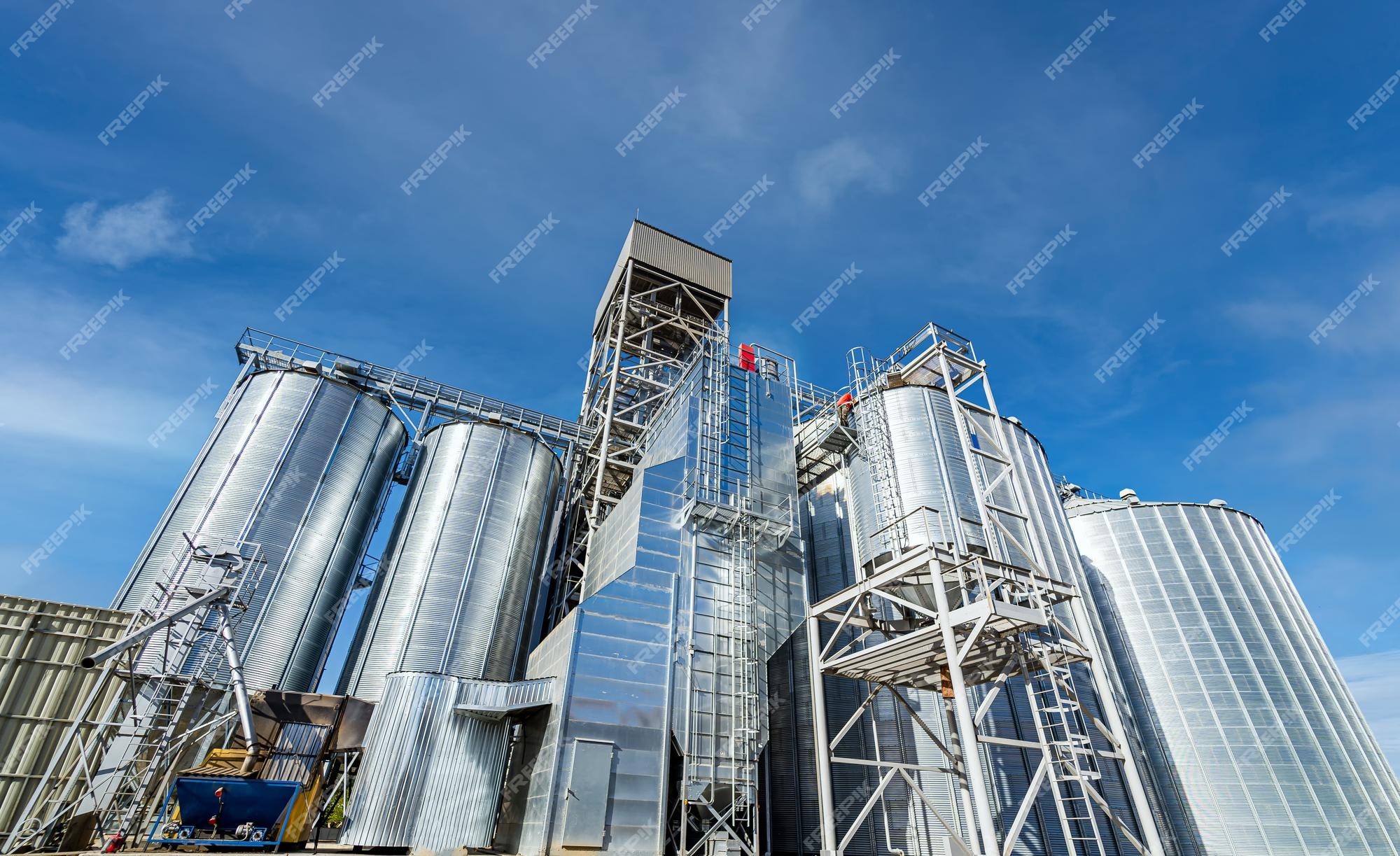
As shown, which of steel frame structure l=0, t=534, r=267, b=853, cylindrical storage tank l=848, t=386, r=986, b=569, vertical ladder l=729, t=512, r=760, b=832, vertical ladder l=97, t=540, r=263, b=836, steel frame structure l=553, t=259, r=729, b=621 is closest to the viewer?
steel frame structure l=0, t=534, r=267, b=853

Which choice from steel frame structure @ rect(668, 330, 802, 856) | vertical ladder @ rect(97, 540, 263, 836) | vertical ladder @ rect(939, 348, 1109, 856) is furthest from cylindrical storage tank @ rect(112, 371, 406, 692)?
vertical ladder @ rect(939, 348, 1109, 856)

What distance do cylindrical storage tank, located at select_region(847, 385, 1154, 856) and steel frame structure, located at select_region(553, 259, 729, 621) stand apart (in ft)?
31.7

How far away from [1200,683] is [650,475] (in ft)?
81.0

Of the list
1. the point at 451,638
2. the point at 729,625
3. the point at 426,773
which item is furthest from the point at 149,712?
the point at 729,625

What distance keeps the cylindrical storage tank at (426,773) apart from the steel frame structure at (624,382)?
1068 cm

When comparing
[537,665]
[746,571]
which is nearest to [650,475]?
[746,571]

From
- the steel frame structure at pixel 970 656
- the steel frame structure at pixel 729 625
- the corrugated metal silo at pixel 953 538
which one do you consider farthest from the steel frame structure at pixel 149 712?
the corrugated metal silo at pixel 953 538

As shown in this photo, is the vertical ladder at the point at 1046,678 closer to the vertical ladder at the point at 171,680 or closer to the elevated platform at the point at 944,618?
the elevated platform at the point at 944,618

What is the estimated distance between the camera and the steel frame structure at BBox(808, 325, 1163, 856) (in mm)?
14508

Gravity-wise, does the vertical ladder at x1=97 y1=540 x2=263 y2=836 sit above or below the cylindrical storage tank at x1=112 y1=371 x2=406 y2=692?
below

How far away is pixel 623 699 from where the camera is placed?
18.9 m

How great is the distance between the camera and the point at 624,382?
3512cm

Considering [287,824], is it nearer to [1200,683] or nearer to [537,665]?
[537,665]

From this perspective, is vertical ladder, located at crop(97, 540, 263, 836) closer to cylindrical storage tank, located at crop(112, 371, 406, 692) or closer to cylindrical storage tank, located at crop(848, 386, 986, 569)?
cylindrical storage tank, located at crop(112, 371, 406, 692)
